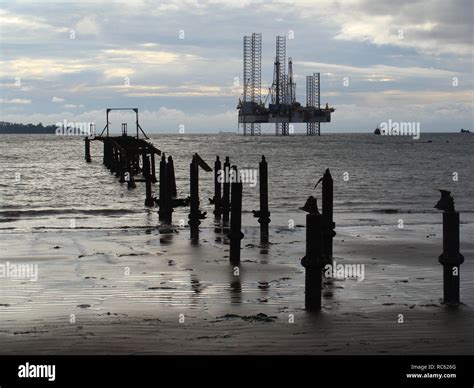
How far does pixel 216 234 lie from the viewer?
20.9 metres

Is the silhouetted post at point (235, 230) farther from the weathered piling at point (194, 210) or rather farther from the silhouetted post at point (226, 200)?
the silhouetted post at point (226, 200)

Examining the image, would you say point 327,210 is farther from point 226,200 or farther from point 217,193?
point 217,193

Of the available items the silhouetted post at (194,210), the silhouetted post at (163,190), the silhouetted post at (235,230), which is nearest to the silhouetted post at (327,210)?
the silhouetted post at (235,230)

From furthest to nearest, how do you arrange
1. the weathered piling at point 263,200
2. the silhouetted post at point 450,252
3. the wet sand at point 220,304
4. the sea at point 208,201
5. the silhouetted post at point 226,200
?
the sea at point 208,201 < the silhouetted post at point 226,200 < the weathered piling at point 263,200 < the silhouetted post at point 450,252 < the wet sand at point 220,304

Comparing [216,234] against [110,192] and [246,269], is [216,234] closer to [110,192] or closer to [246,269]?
[246,269]

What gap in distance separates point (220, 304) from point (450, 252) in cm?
340

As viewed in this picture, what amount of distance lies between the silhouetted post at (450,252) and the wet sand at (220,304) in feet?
0.81

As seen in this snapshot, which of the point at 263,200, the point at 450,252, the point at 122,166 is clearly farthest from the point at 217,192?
the point at 122,166

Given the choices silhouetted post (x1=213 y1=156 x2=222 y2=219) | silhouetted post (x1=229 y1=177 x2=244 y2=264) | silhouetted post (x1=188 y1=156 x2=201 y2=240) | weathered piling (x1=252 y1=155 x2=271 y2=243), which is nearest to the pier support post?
silhouetted post (x1=229 y1=177 x2=244 y2=264)

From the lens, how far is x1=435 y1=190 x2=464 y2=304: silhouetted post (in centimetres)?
1134

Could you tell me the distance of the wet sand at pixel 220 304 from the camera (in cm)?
926
